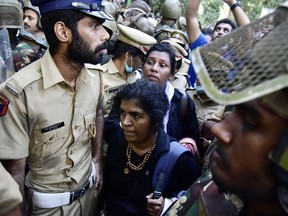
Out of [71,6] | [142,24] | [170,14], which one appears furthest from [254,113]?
[170,14]

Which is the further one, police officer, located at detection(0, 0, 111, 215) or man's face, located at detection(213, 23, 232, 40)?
man's face, located at detection(213, 23, 232, 40)

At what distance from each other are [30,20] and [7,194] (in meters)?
4.00

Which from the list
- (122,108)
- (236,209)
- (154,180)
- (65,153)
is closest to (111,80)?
(122,108)

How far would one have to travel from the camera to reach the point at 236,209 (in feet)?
3.68

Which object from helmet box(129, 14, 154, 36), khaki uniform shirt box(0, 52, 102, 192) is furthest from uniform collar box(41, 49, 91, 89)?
helmet box(129, 14, 154, 36)

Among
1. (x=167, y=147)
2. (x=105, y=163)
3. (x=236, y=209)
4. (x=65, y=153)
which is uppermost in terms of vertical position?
(x=236, y=209)

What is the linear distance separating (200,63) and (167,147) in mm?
1316

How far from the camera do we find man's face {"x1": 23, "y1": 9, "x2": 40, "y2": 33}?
4723mm

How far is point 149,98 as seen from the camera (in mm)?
2260

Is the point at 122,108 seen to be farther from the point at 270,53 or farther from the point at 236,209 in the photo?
the point at 270,53

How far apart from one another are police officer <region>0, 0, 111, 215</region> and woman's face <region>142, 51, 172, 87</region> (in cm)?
93

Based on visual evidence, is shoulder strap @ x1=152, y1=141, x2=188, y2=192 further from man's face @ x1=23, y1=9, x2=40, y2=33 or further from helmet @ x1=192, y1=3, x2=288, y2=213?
man's face @ x1=23, y1=9, x2=40, y2=33

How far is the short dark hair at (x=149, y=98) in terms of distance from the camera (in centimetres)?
223

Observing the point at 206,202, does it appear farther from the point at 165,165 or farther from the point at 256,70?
the point at 165,165
